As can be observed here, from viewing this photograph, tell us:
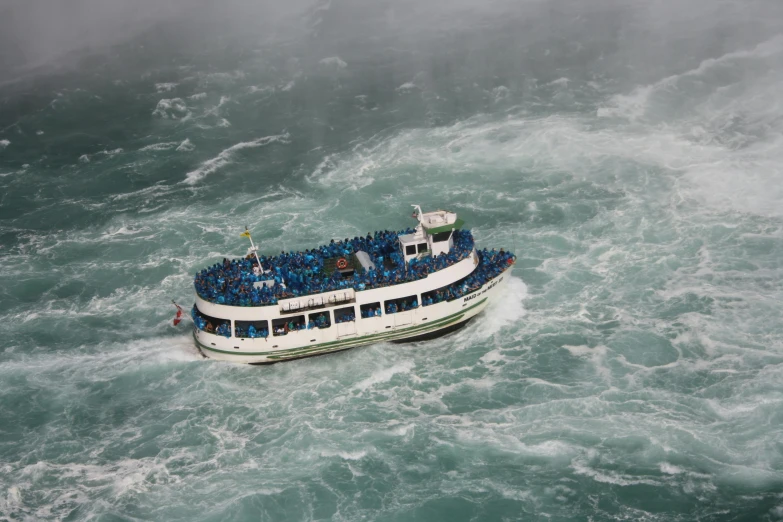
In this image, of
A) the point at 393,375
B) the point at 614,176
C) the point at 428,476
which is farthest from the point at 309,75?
the point at 428,476

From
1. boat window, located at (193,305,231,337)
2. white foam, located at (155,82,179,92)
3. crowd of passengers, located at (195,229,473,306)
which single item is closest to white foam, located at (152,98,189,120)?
white foam, located at (155,82,179,92)

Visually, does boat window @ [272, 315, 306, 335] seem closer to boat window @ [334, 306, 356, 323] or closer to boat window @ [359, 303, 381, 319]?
boat window @ [334, 306, 356, 323]

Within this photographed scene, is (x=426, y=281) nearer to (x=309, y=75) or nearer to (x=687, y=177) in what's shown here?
(x=687, y=177)

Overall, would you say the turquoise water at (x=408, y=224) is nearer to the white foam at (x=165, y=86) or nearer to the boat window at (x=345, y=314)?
the white foam at (x=165, y=86)

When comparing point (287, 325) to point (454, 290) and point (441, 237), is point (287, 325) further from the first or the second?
point (441, 237)

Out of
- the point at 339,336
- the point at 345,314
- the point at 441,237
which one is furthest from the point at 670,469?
the point at 345,314

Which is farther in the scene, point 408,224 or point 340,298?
point 408,224
